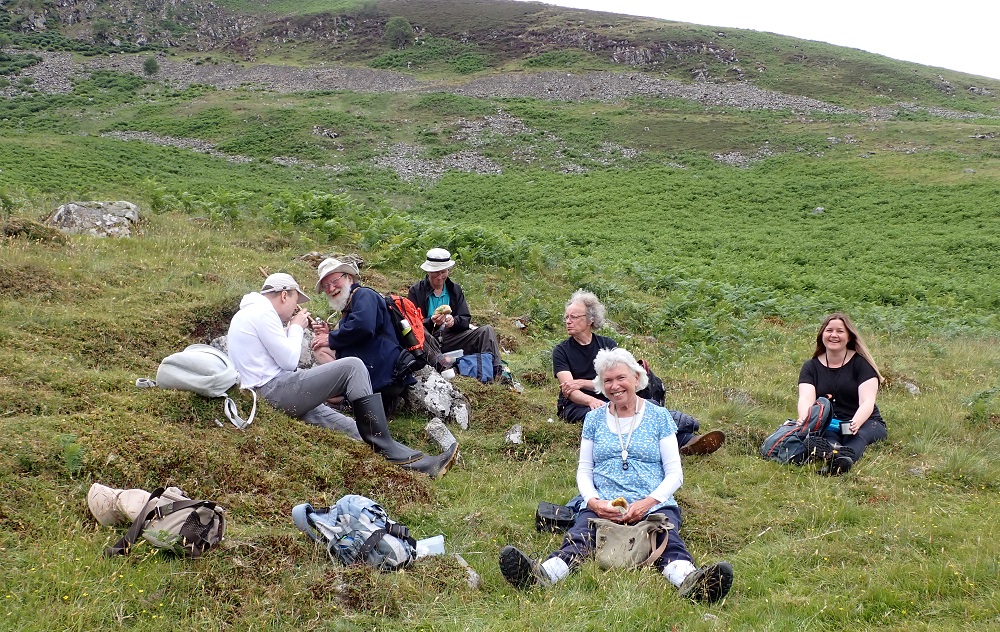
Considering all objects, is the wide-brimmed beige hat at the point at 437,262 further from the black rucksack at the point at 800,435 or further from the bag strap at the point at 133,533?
the bag strap at the point at 133,533

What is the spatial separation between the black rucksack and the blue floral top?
2.27m

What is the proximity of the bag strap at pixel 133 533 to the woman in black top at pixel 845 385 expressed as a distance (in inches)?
233

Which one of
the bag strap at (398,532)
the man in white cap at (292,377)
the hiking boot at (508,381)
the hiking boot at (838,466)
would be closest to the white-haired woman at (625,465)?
the bag strap at (398,532)

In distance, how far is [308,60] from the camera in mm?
78188

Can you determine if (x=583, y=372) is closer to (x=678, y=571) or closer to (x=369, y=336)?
(x=369, y=336)

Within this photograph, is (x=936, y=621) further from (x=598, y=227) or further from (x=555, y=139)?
(x=555, y=139)

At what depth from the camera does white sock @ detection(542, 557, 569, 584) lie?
4.61m

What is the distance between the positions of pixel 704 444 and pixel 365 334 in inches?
142

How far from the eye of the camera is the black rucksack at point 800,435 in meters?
7.10

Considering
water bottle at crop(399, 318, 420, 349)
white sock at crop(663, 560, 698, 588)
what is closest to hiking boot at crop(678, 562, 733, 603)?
white sock at crop(663, 560, 698, 588)

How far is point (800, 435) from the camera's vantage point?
721 cm

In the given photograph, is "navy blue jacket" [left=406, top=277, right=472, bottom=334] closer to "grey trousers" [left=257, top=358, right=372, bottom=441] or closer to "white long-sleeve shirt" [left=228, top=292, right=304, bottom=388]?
"grey trousers" [left=257, top=358, right=372, bottom=441]

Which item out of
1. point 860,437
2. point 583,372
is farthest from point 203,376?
point 860,437

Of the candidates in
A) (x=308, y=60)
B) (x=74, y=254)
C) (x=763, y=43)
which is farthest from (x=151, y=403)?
(x=763, y=43)
